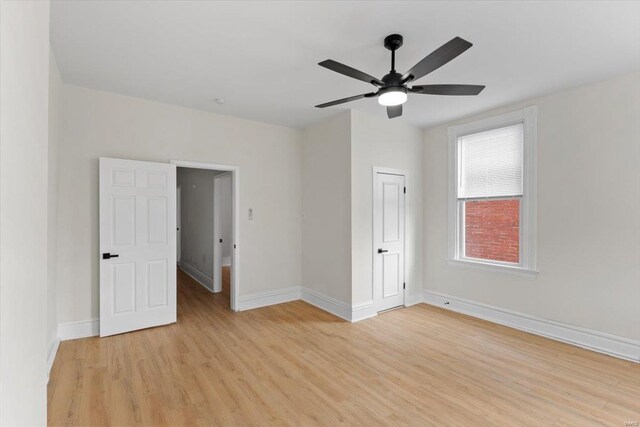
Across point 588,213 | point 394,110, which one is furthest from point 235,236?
point 588,213

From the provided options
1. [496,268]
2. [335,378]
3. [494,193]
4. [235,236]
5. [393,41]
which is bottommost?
[335,378]

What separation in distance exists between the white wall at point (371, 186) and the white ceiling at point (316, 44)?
0.77m

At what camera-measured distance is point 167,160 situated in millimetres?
3939

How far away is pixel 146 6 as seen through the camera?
2086 mm

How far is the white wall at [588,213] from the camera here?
10.0 ft

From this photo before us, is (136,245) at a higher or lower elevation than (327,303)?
higher

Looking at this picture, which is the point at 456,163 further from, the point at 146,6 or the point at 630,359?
the point at 146,6

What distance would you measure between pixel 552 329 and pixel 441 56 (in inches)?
135

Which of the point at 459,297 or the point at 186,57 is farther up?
the point at 186,57

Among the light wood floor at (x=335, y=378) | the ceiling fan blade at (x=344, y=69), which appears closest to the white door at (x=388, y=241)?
the light wood floor at (x=335, y=378)

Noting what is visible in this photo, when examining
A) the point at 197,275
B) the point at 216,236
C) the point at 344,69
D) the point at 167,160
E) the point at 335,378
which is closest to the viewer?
the point at 344,69

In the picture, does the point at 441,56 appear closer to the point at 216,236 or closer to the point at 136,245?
the point at 136,245

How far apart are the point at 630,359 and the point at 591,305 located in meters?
0.54

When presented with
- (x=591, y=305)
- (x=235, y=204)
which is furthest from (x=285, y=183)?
(x=591, y=305)
